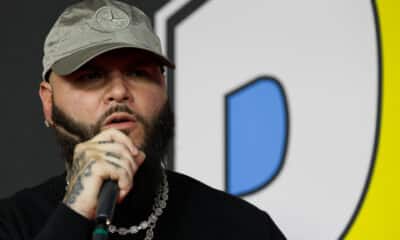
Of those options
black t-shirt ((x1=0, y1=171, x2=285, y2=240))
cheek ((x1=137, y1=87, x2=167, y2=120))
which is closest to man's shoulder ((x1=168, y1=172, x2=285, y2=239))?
black t-shirt ((x1=0, y1=171, x2=285, y2=240))

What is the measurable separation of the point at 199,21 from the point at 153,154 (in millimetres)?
509

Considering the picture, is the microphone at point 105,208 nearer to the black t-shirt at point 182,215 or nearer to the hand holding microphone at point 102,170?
the hand holding microphone at point 102,170

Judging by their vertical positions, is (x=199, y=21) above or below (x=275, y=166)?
above

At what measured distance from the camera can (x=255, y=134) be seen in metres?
1.60

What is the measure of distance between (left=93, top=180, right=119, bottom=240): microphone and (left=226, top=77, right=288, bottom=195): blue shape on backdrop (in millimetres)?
612

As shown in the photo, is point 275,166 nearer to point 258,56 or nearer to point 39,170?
point 258,56

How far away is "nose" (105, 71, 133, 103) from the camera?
1172 mm

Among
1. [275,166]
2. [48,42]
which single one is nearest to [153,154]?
[48,42]

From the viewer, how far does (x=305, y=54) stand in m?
1.57

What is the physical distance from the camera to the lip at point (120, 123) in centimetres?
115

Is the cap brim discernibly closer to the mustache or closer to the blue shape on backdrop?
the mustache

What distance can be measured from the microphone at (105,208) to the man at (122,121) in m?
0.11

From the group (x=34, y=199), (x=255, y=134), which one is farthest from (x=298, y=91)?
(x=34, y=199)

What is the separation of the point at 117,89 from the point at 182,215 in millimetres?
246
